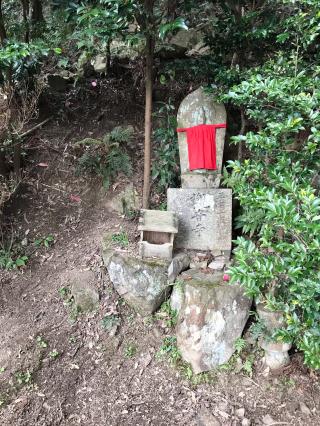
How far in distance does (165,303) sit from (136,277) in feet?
1.52

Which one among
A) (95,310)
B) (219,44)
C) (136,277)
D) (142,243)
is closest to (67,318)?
(95,310)

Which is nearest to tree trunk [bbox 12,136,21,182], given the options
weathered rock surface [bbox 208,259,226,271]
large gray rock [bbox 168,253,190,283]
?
large gray rock [bbox 168,253,190,283]

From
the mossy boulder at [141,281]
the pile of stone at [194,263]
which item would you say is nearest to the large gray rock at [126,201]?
the pile of stone at [194,263]

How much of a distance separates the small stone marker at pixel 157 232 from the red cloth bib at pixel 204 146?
2.55 feet

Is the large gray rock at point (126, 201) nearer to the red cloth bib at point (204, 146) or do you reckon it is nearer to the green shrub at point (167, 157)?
the green shrub at point (167, 157)

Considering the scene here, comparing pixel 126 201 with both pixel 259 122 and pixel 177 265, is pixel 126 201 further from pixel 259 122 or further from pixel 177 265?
pixel 259 122

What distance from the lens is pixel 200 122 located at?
456 cm

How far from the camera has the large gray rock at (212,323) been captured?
150 inches

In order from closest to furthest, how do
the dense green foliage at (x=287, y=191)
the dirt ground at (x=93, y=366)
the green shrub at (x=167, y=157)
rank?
the dense green foliage at (x=287, y=191), the dirt ground at (x=93, y=366), the green shrub at (x=167, y=157)

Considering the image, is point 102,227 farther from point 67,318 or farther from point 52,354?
point 52,354

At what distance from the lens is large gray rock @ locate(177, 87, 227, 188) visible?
14.9 feet

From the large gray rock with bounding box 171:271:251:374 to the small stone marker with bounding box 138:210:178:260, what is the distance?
2.00ft

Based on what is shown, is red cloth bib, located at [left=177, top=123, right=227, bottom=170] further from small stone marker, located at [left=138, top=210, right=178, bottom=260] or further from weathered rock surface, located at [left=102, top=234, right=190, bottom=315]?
weathered rock surface, located at [left=102, top=234, right=190, bottom=315]

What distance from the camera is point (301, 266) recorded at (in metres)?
2.61
